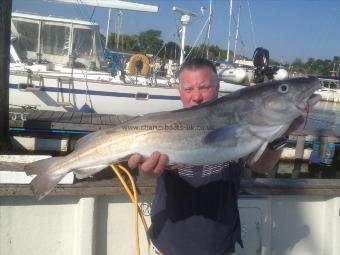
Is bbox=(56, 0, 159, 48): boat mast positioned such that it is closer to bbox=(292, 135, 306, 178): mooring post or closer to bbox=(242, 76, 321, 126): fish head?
bbox=(292, 135, 306, 178): mooring post

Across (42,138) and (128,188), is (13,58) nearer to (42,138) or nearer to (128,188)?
(42,138)

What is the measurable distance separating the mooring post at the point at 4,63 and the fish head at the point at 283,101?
206 inches

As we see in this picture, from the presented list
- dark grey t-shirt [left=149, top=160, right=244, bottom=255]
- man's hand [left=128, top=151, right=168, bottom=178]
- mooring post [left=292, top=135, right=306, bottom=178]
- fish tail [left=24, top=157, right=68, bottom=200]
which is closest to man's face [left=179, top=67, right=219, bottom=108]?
dark grey t-shirt [left=149, top=160, right=244, bottom=255]

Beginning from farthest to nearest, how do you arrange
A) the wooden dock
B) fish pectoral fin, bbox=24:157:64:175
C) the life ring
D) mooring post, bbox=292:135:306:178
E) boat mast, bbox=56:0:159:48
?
the life ring < boat mast, bbox=56:0:159:48 < mooring post, bbox=292:135:306:178 < the wooden dock < fish pectoral fin, bbox=24:157:64:175

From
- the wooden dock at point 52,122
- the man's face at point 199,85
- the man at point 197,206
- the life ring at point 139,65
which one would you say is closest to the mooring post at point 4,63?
the wooden dock at point 52,122

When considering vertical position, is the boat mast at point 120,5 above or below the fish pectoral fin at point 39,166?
above

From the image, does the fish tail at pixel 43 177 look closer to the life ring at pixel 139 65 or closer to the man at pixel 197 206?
the man at pixel 197 206

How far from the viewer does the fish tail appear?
2408mm

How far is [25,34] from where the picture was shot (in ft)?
45.1

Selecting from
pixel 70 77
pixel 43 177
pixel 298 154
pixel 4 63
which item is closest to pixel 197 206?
pixel 43 177

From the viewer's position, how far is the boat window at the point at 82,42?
14.1 metres

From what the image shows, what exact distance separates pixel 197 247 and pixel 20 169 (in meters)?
1.65

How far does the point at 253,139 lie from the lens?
2.38 m

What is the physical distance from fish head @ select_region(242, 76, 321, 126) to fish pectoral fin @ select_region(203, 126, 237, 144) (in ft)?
0.46
